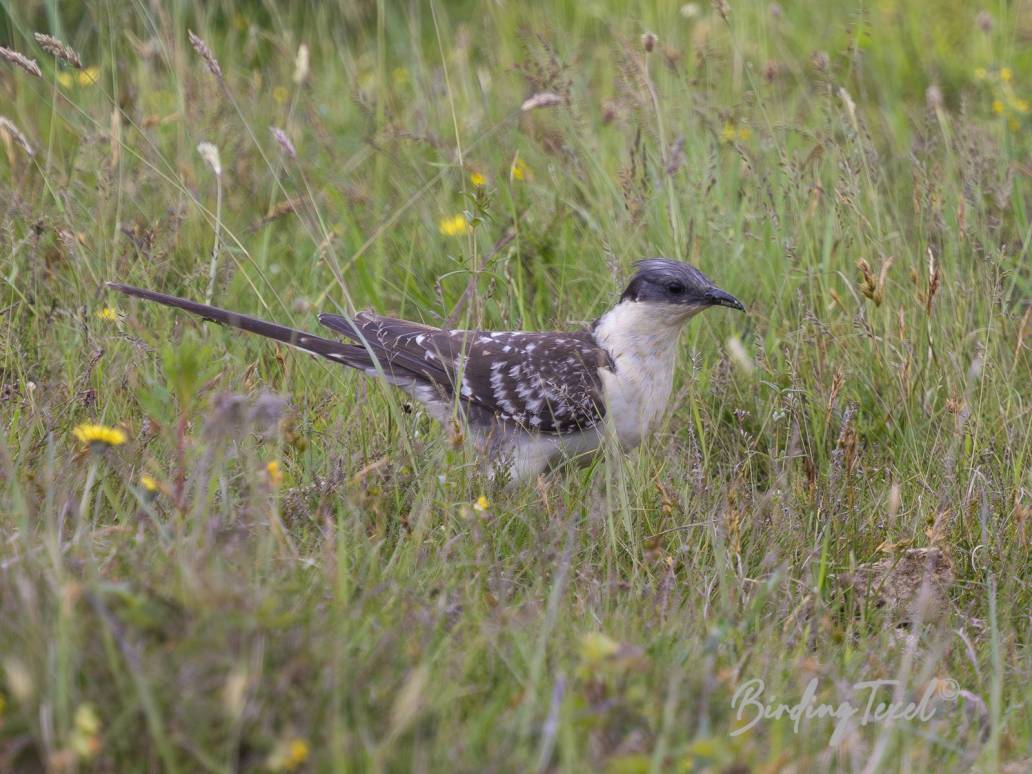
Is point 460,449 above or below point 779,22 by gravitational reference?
below

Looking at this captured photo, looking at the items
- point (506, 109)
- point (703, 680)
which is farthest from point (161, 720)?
point (506, 109)

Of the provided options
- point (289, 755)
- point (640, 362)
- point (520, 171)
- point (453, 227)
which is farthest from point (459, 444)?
point (520, 171)

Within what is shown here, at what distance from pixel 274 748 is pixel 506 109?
5.23 m

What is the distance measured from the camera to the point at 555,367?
16.8ft

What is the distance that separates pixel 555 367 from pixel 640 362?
33cm

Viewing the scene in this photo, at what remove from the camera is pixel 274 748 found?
2.46 metres

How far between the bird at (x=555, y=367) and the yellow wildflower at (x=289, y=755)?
2386 millimetres

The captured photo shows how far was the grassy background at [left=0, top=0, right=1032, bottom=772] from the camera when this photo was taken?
8.53ft

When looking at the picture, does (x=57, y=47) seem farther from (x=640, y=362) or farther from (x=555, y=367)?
(x=640, y=362)

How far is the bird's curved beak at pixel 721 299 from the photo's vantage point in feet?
15.9

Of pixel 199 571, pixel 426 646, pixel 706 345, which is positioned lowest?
pixel 706 345

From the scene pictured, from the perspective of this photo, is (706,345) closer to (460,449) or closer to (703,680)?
(460,449)

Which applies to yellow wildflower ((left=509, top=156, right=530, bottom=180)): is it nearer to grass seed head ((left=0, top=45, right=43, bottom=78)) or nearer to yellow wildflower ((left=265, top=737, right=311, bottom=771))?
grass seed head ((left=0, top=45, right=43, bottom=78))

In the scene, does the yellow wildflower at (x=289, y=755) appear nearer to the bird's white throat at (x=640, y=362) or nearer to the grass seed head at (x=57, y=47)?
the grass seed head at (x=57, y=47)
